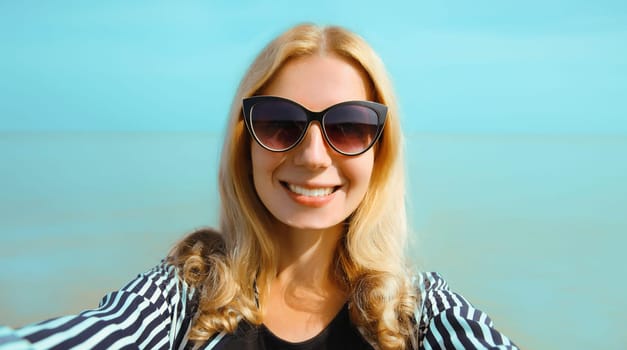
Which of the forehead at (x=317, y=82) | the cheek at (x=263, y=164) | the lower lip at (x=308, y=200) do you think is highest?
the forehead at (x=317, y=82)

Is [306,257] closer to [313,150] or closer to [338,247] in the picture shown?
[338,247]

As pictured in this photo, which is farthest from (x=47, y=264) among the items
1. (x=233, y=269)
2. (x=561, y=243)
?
(x=561, y=243)

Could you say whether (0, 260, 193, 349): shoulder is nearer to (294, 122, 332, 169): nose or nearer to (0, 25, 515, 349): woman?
(0, 25, 515, 349): woman

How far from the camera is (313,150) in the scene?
2.42 m

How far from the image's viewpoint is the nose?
7.92 feet

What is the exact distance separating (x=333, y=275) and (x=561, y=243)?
9180 millimetres

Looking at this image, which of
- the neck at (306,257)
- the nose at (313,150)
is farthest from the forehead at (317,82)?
the neck at (306,257)

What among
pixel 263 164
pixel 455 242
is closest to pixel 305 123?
pixel 263 164

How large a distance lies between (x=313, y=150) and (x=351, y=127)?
186mm

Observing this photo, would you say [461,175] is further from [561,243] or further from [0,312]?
[0,312]

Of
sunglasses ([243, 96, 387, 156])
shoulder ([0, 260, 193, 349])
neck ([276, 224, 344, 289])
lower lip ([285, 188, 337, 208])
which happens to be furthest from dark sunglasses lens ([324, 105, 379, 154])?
shoulder ([0, 260, 193, 349])

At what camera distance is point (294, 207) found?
2.47m

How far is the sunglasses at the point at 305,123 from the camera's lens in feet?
7.91

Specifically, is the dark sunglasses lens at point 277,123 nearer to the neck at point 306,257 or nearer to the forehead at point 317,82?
the forehead at point 317,82
